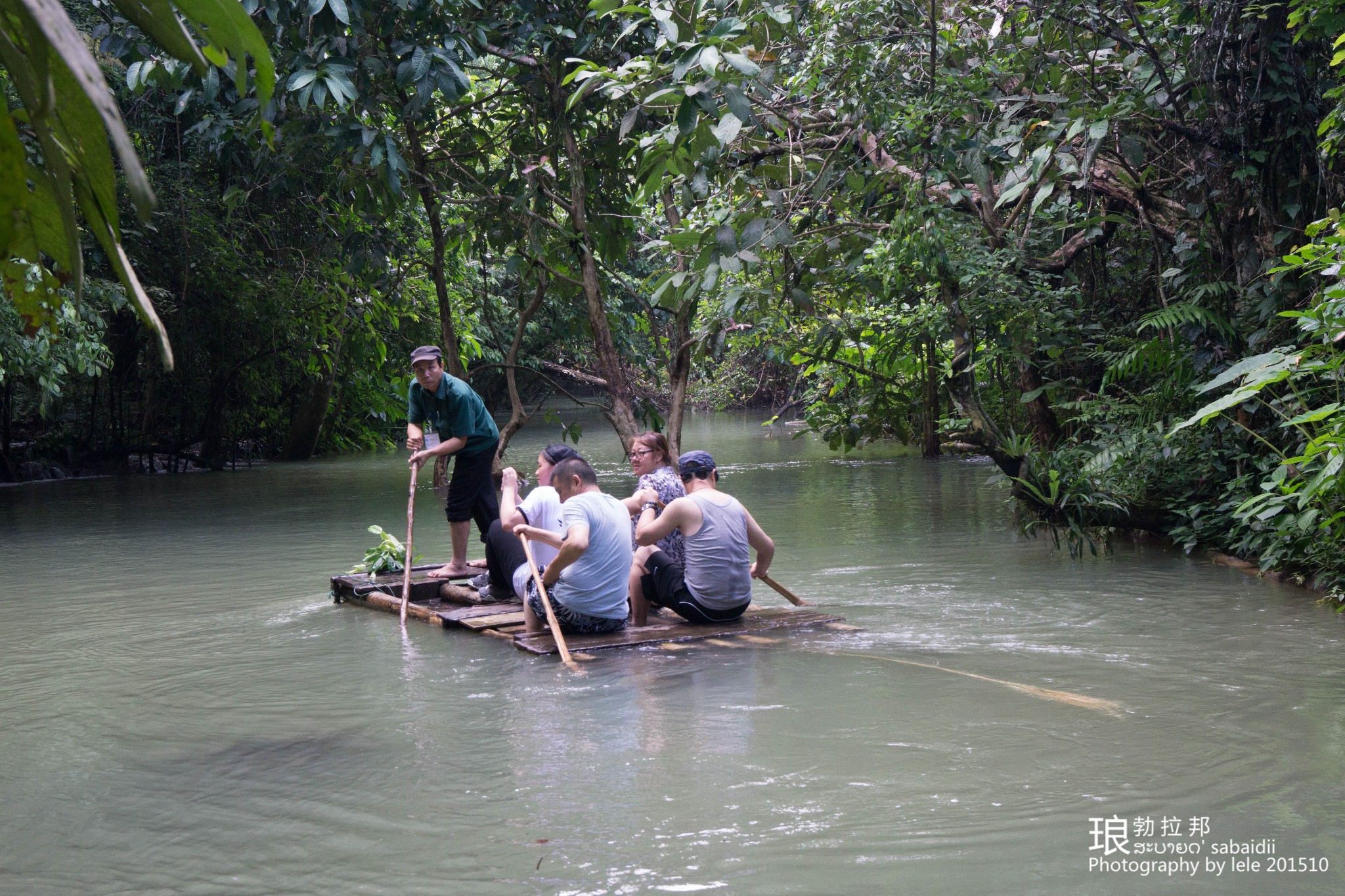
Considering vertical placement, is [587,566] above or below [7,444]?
below

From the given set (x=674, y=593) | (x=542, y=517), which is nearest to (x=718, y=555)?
(x=674, y=593)

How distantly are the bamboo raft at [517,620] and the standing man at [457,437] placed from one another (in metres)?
0.32

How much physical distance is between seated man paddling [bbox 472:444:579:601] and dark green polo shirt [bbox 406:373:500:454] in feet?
2.79

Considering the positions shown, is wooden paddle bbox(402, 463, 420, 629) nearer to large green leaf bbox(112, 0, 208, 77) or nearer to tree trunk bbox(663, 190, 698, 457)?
tree trunk bbox(663, 190, 698, 457)

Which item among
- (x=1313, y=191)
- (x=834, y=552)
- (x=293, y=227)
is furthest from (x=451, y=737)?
(x=293, y=227)

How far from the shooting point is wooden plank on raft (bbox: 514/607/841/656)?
688cm

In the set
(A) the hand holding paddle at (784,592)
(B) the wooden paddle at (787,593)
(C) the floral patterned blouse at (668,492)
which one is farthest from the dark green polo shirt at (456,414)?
(B) the wooden paddle at (787,593)

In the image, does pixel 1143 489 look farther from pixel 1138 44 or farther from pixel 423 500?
pixel 423 500

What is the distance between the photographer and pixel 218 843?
416 centimetres

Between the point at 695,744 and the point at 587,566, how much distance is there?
202cm

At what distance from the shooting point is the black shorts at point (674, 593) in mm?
7258

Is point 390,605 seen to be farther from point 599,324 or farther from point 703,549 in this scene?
point 599,324

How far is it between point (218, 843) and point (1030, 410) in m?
8.49

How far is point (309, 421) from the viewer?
925 inches
